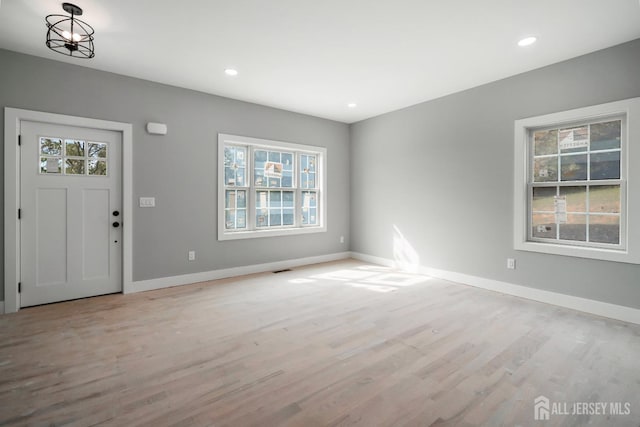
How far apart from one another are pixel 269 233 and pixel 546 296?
405 centimetres

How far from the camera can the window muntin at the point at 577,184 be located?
10.9 ft

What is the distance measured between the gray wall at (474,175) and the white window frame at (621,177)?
0.08m

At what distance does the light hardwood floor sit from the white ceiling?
2871 millimetres

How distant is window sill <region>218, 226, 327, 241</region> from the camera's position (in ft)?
16.1

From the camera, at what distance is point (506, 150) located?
4.04 metres

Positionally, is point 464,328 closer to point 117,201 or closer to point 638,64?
point 638,64

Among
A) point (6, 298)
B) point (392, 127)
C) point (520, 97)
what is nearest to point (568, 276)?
point (520, 97)

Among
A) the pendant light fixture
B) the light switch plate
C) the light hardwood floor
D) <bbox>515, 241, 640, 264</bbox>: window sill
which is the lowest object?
the light hardwood floor

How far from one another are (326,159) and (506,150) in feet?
10.3

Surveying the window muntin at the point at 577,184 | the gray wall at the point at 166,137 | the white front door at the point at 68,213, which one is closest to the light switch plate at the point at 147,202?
the gray wall at the point at 166,137

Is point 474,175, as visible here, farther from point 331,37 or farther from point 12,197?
point 12,197

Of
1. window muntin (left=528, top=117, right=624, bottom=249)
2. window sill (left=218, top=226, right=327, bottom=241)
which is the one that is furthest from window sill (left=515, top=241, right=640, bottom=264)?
window sill (left=218, top=226, right=327, bottom=241)

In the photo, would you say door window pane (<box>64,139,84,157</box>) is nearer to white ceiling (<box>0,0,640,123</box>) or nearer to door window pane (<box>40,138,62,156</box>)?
door window pane (<box>40,138,62,156</box>)

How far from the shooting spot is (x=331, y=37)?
10.0 ft
